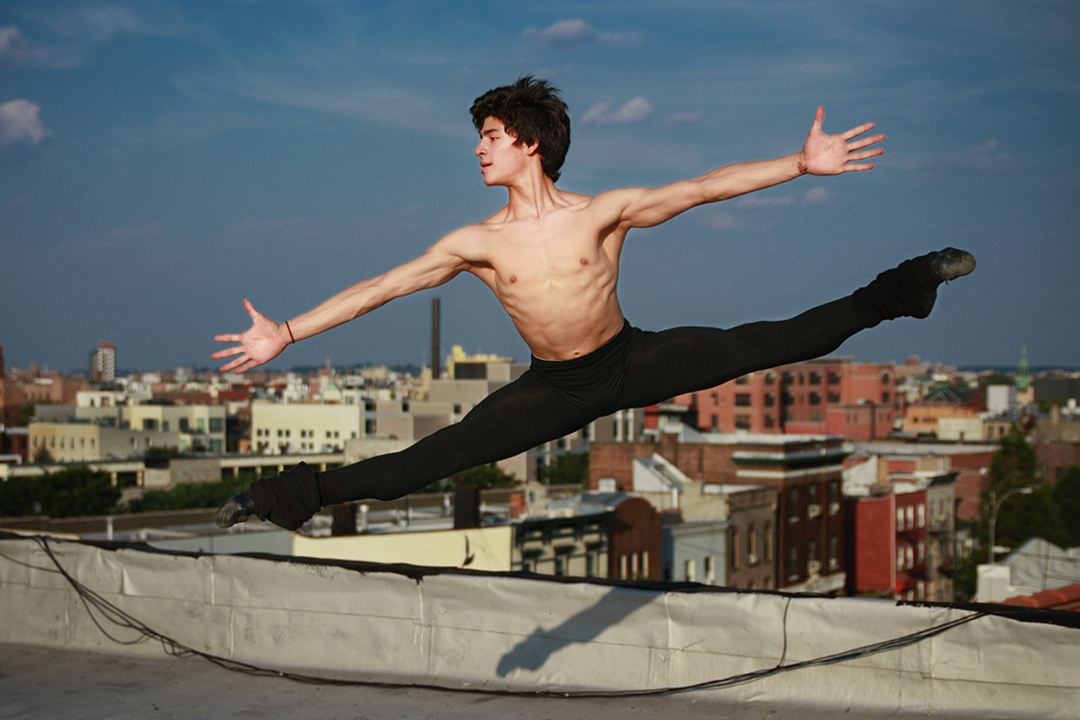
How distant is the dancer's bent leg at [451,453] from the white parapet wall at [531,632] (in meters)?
2.70

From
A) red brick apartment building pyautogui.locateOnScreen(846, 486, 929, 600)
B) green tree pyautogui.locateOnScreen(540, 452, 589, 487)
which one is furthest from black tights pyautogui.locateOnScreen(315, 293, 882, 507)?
green tree pyautogui.locateOnScreen(540, 452, 589, 487)

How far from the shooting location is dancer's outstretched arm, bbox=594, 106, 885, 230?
593cm

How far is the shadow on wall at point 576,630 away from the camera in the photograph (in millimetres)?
9336

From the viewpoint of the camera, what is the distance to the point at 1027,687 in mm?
7879

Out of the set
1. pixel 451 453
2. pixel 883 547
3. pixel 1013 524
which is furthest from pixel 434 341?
pixel 451 453

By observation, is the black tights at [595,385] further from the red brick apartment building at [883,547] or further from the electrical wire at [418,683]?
the red brick apartment building at [883,547]

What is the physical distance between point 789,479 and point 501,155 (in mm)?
52114

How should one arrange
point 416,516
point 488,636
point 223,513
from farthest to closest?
point 416,516 → point 488,636 → point 223,513

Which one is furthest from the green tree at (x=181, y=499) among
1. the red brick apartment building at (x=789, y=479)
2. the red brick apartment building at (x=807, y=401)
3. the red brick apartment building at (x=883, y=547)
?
the red brick apartment building at (x=807, y=401)

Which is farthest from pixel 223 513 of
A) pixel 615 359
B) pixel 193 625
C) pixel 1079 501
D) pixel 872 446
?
pixel 872 446

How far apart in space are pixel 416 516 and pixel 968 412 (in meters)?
113

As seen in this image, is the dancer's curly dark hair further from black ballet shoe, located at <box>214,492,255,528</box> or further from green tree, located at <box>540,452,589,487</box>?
green tree, located at <box>540,452,589,487</box>

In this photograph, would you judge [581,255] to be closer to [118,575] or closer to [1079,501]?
[118,575]

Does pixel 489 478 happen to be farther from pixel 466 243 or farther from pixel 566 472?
pixel 466 243
